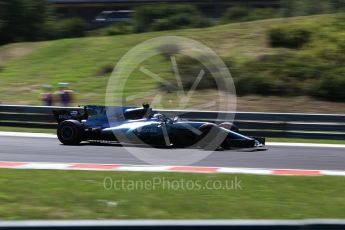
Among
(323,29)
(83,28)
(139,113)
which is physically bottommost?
(139,113)

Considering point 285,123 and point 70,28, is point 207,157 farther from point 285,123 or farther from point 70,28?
point 70,28

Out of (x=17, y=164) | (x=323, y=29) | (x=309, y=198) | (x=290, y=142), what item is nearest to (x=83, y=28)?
(x=323, y=29)

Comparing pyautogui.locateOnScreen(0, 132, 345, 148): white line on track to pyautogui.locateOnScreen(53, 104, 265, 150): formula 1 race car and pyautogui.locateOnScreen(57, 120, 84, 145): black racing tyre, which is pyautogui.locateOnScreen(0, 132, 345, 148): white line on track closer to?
pyautogui.locateOnScreen(53, 104, 265, 150): formula 1 race car

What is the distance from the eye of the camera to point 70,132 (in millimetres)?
13430

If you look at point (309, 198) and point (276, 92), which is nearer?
point (309, 198)

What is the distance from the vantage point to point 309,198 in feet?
24.2

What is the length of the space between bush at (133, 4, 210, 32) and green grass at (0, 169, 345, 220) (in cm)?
3061

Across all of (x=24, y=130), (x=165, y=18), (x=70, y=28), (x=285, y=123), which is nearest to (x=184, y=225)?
(x=285, y=123)

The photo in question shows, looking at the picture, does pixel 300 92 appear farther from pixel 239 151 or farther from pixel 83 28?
pixel 83 28

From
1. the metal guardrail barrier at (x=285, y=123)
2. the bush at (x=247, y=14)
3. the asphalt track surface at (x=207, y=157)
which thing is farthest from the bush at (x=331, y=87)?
the bush at (x=247, y=14)

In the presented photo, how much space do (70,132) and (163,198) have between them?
6.63 meters

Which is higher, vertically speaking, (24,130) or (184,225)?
(24,130)

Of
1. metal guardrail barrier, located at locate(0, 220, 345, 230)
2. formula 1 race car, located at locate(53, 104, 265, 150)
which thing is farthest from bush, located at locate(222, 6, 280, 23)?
metal guardrail barrier, located at locate(0, 220, 345, 230)

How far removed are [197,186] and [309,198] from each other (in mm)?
1526
